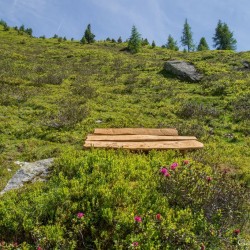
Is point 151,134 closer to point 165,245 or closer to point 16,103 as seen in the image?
point 165,245

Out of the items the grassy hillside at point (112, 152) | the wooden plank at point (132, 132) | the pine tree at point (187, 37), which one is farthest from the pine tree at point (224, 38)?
the wooden plank at point (132, 132)

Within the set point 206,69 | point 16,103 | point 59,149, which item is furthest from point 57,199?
point 206,69

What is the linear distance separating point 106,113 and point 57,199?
10.8 metres

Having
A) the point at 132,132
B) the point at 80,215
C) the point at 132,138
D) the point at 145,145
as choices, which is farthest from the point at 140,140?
the point at 80,215

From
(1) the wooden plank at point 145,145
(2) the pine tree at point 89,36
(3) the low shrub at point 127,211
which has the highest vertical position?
(2) the pine tree at point 89,36

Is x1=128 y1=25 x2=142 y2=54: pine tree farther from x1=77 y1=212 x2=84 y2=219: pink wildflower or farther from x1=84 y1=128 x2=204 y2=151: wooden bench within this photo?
x1=77 y1=212 x2=84 y2=219: pink wildflower

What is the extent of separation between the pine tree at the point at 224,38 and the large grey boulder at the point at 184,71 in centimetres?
5995

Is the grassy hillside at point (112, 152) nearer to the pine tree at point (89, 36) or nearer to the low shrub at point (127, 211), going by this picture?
the low shrub at point (127, 211)

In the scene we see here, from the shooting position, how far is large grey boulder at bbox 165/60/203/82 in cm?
2569

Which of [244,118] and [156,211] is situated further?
[244,118]

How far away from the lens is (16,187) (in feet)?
25.0

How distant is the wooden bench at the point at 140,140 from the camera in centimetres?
955

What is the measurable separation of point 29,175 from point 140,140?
3.77m

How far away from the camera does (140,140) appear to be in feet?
33.4
